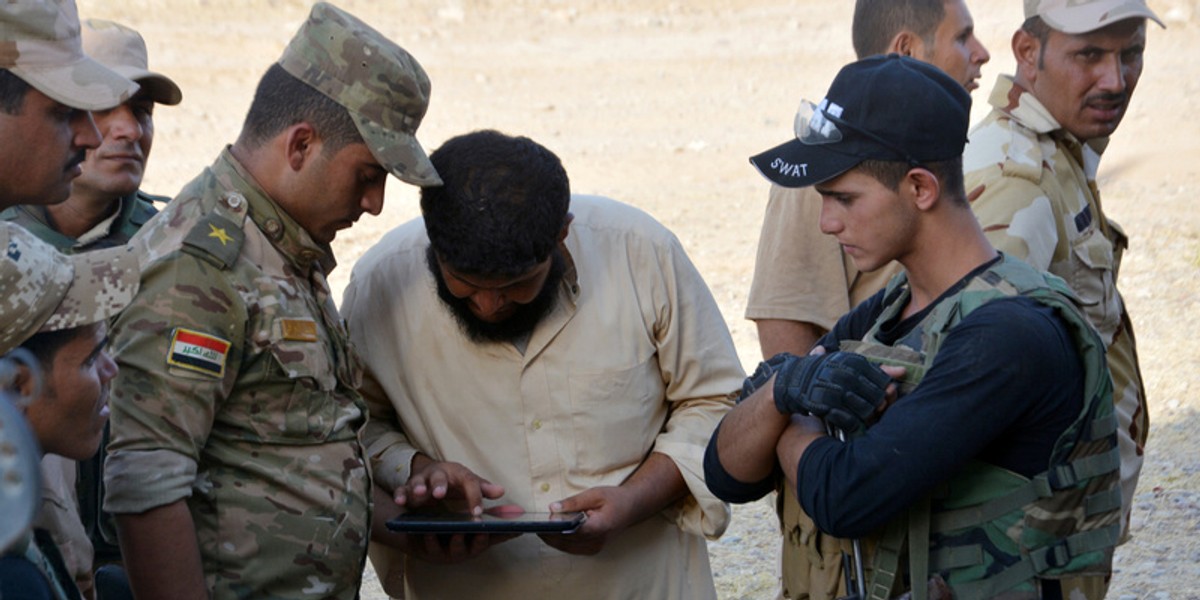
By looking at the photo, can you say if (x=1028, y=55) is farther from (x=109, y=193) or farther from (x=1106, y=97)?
(x=109, y=193)

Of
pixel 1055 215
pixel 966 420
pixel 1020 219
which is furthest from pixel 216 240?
pixel 1055 215

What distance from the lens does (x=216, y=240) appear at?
297 centimetres

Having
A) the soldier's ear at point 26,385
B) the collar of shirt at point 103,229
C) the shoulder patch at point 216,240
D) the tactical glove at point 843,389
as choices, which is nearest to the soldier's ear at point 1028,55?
the tactical glove at point 843,389

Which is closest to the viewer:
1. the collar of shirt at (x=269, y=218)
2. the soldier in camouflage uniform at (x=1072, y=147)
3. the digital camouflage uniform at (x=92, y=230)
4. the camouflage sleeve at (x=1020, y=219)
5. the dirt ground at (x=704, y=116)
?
the collar of shirt at (x=269, y=218)

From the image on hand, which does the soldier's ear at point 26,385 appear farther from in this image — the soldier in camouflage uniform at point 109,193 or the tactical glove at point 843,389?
the soldier in camouflage uniform at point 109,193

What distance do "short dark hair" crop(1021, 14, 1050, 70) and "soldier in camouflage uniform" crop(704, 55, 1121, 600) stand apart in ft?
4.13

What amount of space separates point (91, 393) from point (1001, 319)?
166cm

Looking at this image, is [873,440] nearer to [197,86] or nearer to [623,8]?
[197,86]

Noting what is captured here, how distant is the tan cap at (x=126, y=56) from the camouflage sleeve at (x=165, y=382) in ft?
5.28

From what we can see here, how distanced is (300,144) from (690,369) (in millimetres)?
1139

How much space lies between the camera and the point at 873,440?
274 centimetres

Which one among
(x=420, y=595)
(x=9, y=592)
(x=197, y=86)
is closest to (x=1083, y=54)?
(x=420, y=595)

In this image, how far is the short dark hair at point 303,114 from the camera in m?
3.10

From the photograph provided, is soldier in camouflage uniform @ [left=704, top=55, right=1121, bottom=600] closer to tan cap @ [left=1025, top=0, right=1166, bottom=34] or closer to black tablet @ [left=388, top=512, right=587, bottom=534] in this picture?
black tablet @ [left=388, top=512, right=587, bottom=534]
